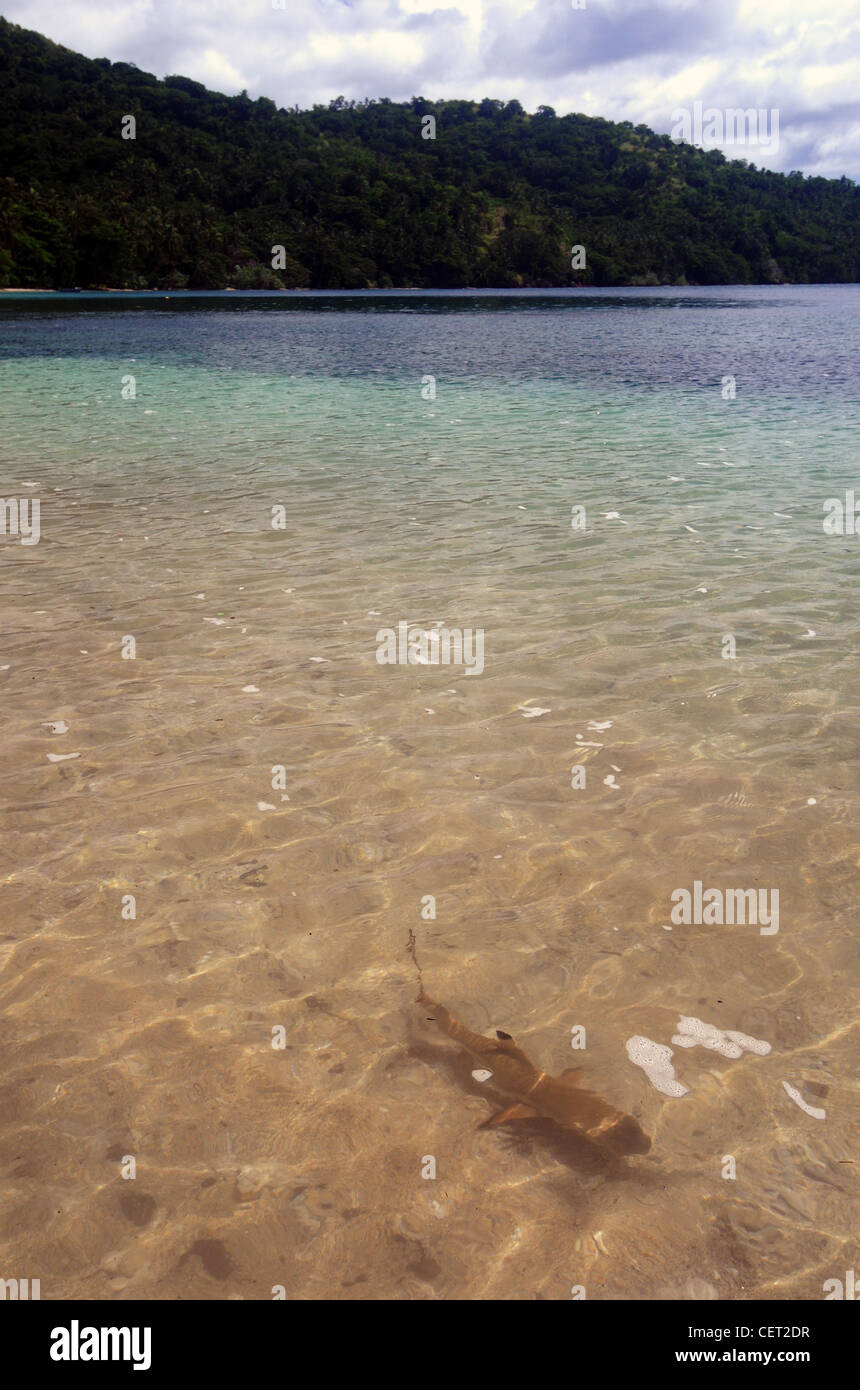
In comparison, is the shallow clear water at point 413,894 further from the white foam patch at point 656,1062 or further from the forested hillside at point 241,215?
the forested hillside at point 241,215

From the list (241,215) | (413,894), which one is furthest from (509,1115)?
(241,215)

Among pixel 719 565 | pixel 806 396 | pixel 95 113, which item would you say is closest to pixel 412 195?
pixel 95 113

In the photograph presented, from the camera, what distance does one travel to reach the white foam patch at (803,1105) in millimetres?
3928

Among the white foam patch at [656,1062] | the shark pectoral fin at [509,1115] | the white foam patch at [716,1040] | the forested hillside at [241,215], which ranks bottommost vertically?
the shark pectoral fin at [509,1115]

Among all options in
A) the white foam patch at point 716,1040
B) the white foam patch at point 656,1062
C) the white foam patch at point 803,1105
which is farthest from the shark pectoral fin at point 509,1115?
the white foam patch at point 803,1105

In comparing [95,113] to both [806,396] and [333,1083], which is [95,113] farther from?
[333,1083]

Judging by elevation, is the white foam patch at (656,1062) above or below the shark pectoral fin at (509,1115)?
above

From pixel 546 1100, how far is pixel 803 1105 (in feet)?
3.66

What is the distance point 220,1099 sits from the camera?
13.2 ft

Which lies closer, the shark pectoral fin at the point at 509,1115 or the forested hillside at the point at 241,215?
the shark pectoral fin at the point at 509,1115

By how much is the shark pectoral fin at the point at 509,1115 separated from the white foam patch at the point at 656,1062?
595 millimetres

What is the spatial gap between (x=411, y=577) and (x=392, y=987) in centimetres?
744

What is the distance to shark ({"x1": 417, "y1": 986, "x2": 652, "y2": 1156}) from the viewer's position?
386cm

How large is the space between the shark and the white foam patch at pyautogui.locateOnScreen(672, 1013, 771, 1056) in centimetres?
58
